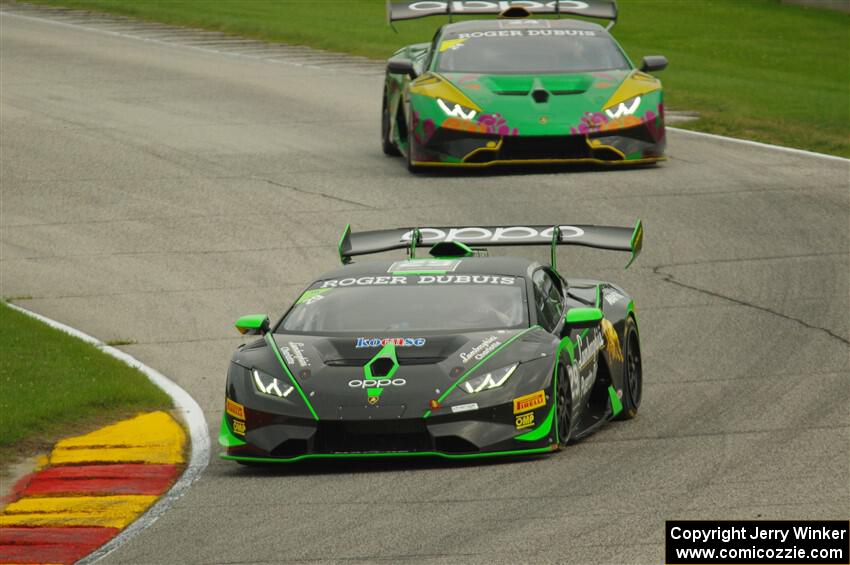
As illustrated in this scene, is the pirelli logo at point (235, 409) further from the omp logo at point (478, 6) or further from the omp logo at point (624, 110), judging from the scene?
the omp logo at point (478, 6)

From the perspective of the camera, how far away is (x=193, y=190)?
19.8 meters

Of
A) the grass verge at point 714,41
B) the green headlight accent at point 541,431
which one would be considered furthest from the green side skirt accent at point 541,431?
the grass verge at point 714,41

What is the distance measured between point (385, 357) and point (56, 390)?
10.8ft

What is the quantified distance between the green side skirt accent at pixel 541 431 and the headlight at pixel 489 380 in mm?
313

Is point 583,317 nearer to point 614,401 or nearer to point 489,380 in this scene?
point 489,380

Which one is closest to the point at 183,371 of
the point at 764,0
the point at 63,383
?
the point at 63,383

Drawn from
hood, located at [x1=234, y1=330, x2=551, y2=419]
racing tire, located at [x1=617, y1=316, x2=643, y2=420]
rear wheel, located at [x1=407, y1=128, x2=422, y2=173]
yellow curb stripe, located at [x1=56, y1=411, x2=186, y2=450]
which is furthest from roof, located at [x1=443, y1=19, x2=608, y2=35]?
hood, located at [x1=234, y1=330, x2=551, y2=419]

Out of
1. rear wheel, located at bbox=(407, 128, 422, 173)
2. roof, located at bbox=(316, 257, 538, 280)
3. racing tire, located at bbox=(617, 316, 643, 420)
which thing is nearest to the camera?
roof, located at bbox=(316, 257, 538, 280)

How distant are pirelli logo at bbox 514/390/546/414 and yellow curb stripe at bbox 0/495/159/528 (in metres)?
2.07

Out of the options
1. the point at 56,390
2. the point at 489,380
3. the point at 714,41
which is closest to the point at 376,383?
the point at 489,380

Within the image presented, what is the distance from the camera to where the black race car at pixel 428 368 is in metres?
10.1

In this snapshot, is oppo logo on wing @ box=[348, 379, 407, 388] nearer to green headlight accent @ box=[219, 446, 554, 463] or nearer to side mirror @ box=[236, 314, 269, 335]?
green headlight accent @ box=[219, 446, 554, 463]

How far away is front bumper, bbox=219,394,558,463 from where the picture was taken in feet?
32.8

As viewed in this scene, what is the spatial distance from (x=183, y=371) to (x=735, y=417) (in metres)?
4.42
